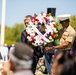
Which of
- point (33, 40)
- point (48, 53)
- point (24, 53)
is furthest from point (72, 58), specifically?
point (48, 53)

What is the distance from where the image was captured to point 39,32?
912cm

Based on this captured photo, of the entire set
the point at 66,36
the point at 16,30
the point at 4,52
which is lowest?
the point at 16,30

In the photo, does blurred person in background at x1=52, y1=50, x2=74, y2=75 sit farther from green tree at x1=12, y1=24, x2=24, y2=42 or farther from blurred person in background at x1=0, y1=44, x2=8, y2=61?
green tree at x1=12, y1=24, x2=24, y2=42

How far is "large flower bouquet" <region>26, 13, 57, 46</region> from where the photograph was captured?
911 cm

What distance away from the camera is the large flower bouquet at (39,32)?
9109 mm

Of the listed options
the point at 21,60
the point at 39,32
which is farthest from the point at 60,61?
the point at 39,32

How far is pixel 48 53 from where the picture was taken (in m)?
10.0

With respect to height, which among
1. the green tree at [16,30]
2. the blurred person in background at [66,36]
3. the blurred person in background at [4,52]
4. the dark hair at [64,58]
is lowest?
the green tree at [16,30]

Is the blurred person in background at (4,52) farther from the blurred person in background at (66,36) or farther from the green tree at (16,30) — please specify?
the green tree at (16,30)

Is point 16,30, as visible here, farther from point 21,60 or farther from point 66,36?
point 21,60

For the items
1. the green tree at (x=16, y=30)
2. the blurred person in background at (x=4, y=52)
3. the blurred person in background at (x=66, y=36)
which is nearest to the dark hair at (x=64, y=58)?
the blurred person in background at (x=66, y=36)

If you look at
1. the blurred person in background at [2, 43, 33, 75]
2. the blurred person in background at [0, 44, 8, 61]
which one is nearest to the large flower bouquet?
the blurred person in background at [2, 43, 33, 75]

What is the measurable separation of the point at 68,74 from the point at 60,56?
0.98 feet

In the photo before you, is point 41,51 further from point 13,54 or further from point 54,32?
point 13,54
